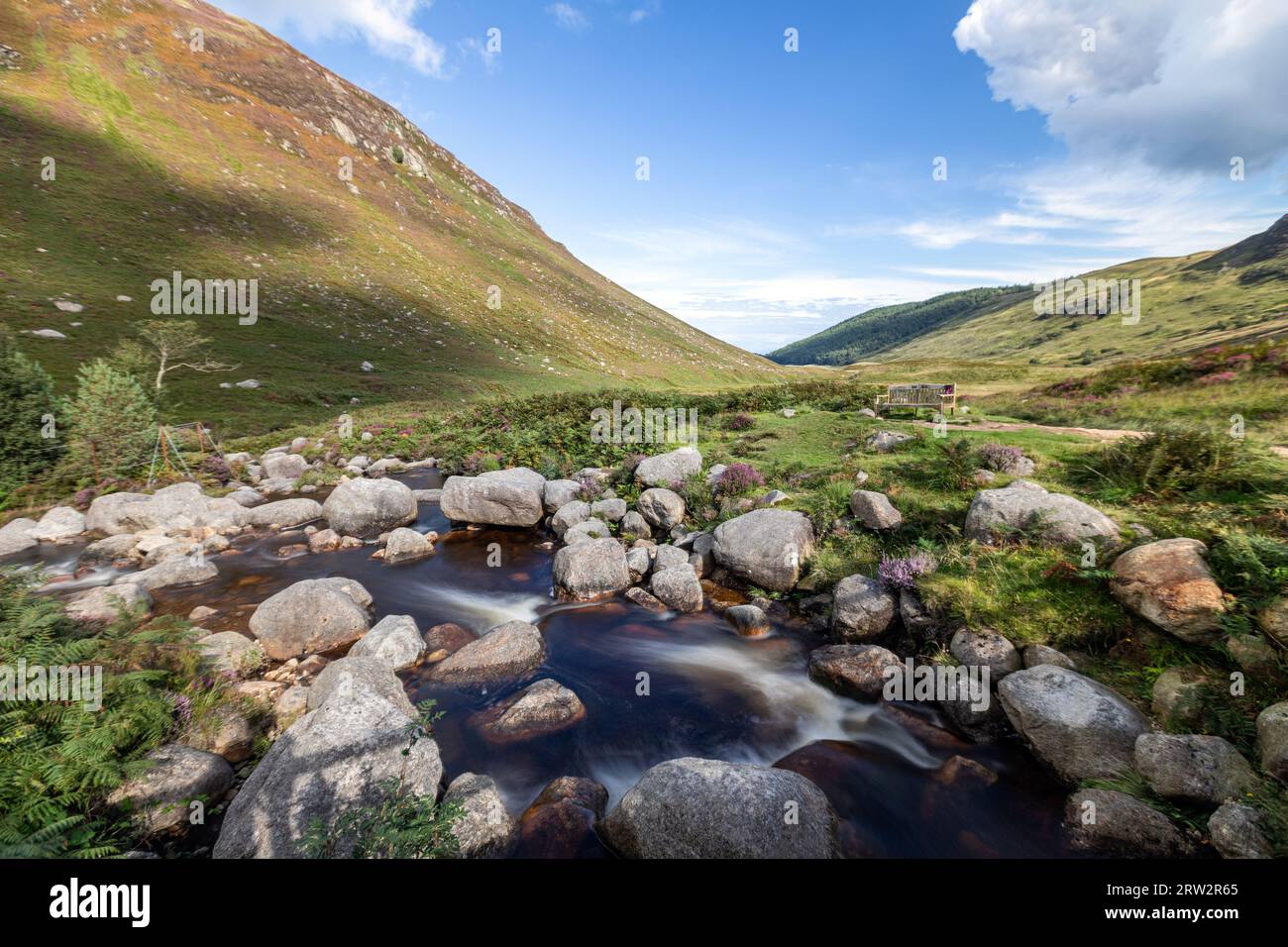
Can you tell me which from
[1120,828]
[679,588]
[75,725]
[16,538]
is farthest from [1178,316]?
[16,538]

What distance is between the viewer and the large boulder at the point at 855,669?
8.43 metres

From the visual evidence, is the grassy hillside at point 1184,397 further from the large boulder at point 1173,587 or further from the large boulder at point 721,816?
the large boulder at point 721,816

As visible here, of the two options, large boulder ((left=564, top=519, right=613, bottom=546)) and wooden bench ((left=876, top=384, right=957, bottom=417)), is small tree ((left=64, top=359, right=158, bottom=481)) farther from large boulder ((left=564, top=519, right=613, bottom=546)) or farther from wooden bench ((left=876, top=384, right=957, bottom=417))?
wooden bench ((left=876, top=384, right=957, bottom=417))

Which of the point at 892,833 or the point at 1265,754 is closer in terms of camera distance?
the point at 1265,754

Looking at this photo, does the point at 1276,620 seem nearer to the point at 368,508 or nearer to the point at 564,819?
the point at 564,819

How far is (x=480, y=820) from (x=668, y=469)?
12048mm

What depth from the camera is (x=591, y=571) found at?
1232cm

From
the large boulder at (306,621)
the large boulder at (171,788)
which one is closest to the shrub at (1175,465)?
the large boulder at (171,788)

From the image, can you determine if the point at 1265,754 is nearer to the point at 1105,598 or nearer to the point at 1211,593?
the point at 1211,593

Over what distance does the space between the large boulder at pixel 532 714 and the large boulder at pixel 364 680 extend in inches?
52.6

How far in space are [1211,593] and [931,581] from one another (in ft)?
11.4

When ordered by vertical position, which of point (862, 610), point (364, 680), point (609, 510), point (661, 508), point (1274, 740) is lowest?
point (364, 680)
